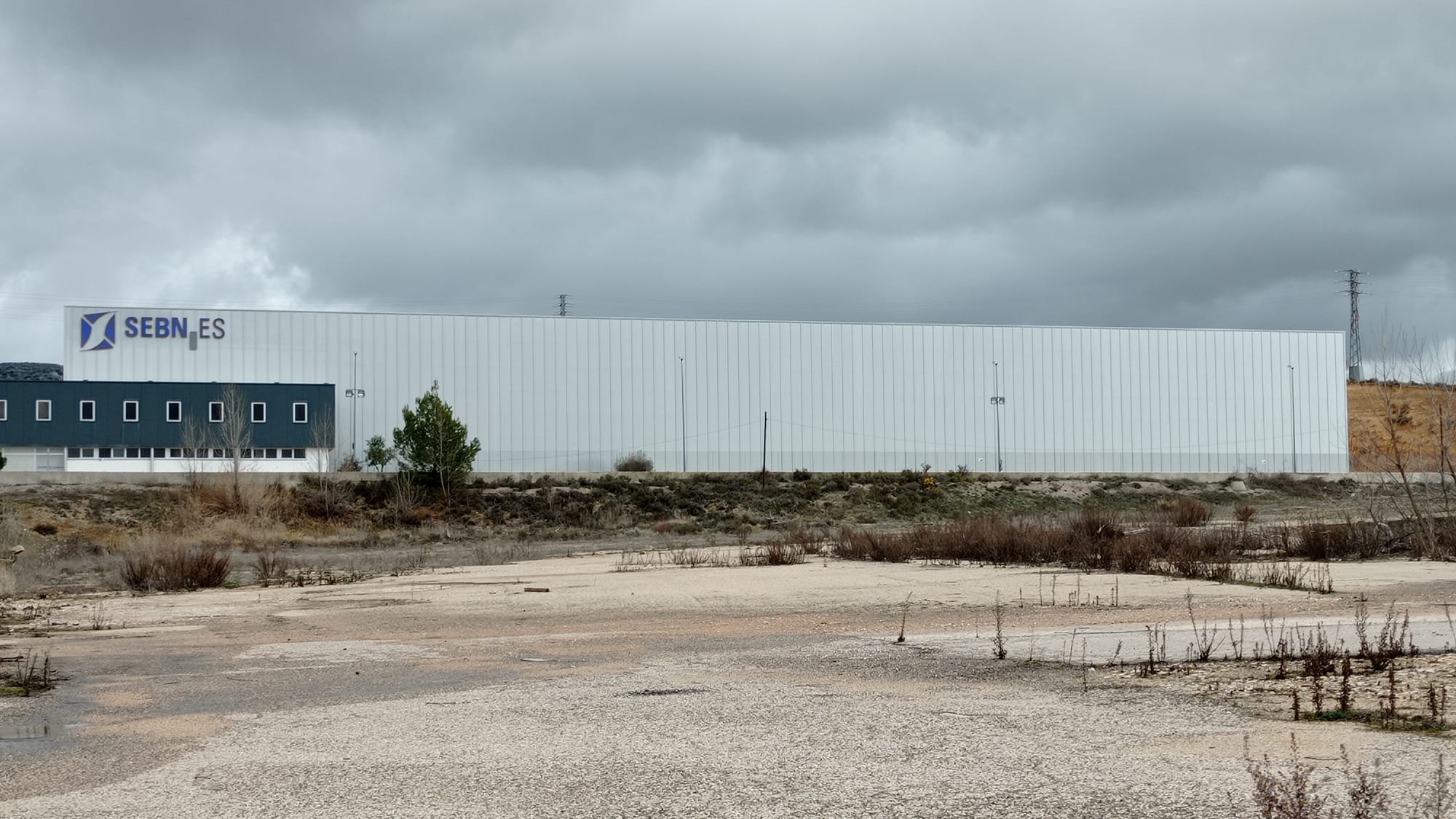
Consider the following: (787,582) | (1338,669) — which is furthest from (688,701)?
(787,582)

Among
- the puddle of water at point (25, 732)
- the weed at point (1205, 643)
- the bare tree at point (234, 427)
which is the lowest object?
the puddle of water at point (25, 732)

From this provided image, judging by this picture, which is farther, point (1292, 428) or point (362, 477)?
point (1292, 428)

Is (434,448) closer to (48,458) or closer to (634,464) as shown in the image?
(634,464)

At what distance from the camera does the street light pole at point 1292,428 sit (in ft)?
252

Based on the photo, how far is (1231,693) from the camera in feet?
30.5

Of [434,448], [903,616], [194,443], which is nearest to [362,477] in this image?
[434,448]

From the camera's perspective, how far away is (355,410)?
221ft

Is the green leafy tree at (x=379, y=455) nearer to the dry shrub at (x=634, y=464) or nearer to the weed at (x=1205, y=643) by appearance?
the dry shrub at (x=634, y=464)

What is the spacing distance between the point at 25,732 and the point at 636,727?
180 inches

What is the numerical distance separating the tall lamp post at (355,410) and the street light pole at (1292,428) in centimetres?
5485

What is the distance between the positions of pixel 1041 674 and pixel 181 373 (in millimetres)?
63626

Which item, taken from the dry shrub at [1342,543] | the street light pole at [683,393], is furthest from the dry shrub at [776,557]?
the street light pole at [683,393]

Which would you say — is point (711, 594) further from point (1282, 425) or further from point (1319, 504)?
point (1282, 425)

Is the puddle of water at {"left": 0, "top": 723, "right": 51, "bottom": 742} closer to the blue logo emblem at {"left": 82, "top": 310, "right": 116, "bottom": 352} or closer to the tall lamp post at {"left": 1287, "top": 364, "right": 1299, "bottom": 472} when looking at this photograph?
the blue logo emblem at {"left": 82, "top": 310, "right": 116, "bottom": 352}
